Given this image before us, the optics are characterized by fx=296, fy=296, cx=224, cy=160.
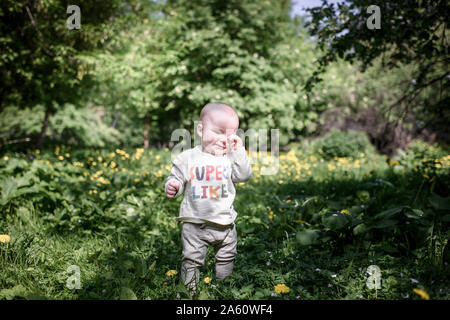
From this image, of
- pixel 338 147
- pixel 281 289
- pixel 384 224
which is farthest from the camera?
pixel 338 147

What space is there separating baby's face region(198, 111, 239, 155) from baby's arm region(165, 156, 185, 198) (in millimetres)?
212

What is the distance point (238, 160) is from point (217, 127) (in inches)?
9.8

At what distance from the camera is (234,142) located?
1886 millimetres

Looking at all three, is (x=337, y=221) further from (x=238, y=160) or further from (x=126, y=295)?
(x=126, y=295)

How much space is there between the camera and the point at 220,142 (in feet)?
6.21

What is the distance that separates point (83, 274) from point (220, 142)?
1376 mm

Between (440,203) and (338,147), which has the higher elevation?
(338,147)

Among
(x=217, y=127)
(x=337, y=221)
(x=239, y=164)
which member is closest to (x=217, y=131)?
(x=217, y=127)

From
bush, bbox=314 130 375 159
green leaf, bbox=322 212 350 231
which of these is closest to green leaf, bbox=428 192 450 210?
green leaf, bbox=322 212 350 231

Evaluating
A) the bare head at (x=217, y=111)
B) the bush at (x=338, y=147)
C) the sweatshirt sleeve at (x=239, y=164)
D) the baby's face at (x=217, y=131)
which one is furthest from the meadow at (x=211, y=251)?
the bush at (x=338, y=147)

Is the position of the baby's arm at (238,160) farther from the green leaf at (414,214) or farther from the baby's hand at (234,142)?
the green leaf at (414,214)

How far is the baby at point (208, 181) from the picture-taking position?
1860 millimetres

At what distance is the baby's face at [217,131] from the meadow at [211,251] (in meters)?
0.85

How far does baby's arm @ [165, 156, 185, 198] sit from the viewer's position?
1.84 meters
